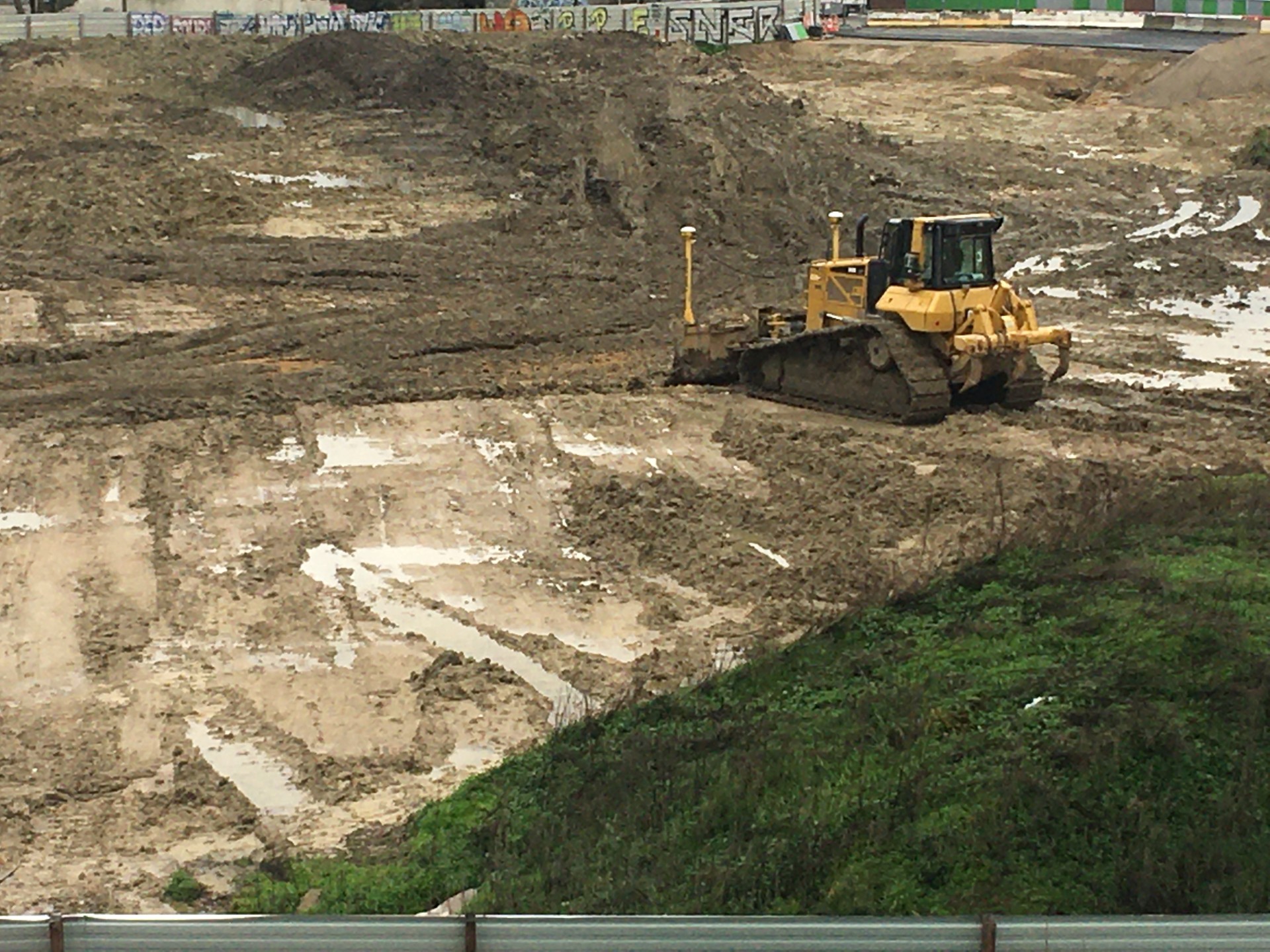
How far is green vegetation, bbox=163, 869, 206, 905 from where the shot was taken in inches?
382

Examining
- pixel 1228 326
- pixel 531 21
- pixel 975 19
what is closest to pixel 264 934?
pixel 1228 326

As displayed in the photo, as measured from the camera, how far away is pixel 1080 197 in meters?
34.8

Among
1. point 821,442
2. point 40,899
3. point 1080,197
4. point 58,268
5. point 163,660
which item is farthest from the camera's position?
point 1080,197

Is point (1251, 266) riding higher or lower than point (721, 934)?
lower

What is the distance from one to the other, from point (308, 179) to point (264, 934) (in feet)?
89.7

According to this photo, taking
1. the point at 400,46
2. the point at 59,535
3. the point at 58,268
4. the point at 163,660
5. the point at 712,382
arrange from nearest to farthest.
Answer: the point at 163,660 < the point at 59,535 < the point at 712,382 < the point at 58,268 < the point at 400,46

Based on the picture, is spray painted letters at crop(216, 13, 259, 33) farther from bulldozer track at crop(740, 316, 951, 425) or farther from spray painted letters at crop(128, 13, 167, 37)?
bulldozer track at crop(740, 316, 951, 425)

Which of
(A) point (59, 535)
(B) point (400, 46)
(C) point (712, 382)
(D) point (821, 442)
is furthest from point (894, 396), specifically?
(B) point (400, 46)

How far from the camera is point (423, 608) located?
14383mm

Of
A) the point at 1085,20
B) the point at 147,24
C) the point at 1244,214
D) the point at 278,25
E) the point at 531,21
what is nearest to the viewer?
the point at 1244,214

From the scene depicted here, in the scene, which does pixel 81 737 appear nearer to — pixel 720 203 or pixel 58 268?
pixel 58 268

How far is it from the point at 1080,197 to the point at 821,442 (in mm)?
18123

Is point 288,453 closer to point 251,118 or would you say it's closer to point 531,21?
point 251,118

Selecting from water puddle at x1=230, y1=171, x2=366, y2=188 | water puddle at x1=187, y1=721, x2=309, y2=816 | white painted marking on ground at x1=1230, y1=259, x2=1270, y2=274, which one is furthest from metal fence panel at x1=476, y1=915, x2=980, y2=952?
water puddle at x1=230, y1=171, x2=366, y2=188
